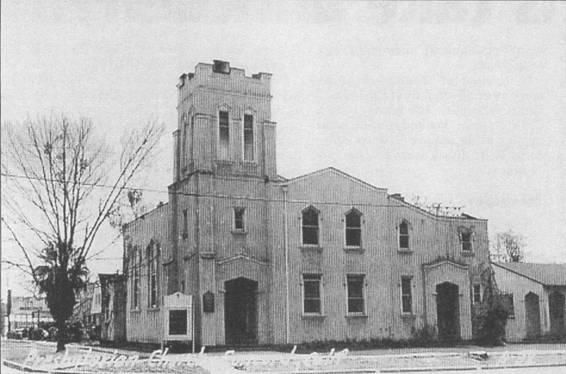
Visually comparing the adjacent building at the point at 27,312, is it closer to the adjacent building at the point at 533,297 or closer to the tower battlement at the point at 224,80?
the tower battlement at the point at 224,80

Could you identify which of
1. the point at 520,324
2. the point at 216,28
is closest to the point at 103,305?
the point at 216,28

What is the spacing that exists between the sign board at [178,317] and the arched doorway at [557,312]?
4473mm

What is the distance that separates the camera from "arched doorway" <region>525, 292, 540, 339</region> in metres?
9.68

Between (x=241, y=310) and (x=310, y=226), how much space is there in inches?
60.5

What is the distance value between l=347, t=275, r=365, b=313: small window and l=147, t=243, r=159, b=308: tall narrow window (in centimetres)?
266

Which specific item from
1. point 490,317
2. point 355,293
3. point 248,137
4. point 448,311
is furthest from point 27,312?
point 490,317

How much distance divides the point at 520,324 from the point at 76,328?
5.58 metres

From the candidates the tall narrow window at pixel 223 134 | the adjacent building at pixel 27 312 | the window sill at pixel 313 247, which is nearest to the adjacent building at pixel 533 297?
the window sill at pixel 313 247

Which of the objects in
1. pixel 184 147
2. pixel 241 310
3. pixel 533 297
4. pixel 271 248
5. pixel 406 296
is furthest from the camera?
pixel 406 296

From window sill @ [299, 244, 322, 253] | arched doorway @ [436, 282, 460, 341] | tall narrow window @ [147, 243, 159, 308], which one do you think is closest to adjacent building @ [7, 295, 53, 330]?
tall narrow window @ [147, 243, 159, 308]

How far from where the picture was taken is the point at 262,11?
25.8 feet

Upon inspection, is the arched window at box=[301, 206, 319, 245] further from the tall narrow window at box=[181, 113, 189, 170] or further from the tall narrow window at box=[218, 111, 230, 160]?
the tall narrow window at box=[181, 113, 189, 170]

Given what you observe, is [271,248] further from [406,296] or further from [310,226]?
[406,296]

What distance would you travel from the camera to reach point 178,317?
866cm
